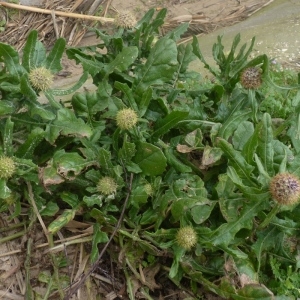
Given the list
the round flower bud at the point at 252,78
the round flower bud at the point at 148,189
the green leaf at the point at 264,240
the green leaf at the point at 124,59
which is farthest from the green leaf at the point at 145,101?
the green leaf at the point at 264,240

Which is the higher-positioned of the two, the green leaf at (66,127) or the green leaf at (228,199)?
the green leaf at (66,127)

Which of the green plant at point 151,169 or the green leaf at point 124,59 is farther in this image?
the green leaf at point 124,59

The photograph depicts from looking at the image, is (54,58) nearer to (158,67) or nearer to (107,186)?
(158,67)

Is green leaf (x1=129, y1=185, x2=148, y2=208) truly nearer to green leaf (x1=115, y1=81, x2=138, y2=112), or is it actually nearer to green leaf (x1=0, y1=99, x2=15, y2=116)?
green leaf (x1=115, y1=81, x2=138, y2=112)

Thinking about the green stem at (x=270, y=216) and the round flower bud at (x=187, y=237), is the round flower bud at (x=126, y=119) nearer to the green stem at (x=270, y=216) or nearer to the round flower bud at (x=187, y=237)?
the round flower bud at (x=187, y=237)

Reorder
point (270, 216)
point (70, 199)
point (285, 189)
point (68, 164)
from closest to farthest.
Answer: point (285, 189)
point (270, 216)
point (68, 164)
point (70, 199)

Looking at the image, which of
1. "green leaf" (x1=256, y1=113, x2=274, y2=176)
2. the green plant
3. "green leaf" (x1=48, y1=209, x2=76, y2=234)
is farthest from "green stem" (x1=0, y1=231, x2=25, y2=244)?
"green leaf" (x1=256, y1=113, x2=274, y2=176)

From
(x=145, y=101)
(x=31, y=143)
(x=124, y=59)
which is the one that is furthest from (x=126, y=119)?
(x=31, y=143)
